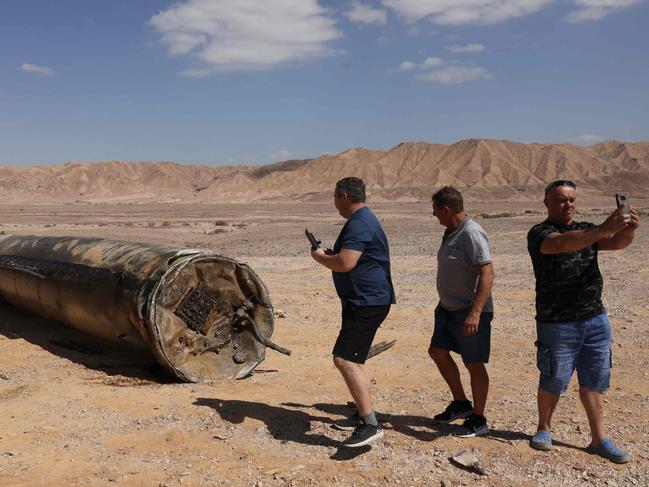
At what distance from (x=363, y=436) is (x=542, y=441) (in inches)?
50.7

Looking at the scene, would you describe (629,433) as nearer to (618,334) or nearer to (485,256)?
(485,256)

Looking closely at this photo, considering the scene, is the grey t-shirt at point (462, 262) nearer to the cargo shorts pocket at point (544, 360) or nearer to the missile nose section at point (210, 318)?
the cargo shorts pocket at point (544, 360)

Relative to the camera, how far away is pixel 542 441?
4391 mm

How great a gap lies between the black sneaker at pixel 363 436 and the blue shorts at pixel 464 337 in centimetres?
87

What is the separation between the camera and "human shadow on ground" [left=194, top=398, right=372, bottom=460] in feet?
14.8

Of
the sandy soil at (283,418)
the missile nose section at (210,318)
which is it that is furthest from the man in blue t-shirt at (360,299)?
the missile nose section at (210,318)

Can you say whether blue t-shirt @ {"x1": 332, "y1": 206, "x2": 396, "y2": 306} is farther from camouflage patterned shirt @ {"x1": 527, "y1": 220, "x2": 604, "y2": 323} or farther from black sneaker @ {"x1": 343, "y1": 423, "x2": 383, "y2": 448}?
camouflage patterned shirt @ {"x1": 527, "y1": 220, "x2": 604, "y2": 323}

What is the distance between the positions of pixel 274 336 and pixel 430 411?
338 cm

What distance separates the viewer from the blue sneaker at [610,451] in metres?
4.19

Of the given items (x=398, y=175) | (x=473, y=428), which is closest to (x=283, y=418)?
(x=473, y=428)

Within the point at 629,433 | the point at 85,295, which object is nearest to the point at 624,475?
the point at 629,433

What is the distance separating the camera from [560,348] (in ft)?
13.8

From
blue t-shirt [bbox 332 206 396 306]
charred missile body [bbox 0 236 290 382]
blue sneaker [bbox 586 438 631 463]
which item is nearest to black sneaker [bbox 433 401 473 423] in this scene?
blue sneaker [bbox 586 438 631 463]

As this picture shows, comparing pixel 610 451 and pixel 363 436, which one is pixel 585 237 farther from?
pixel 363 436
